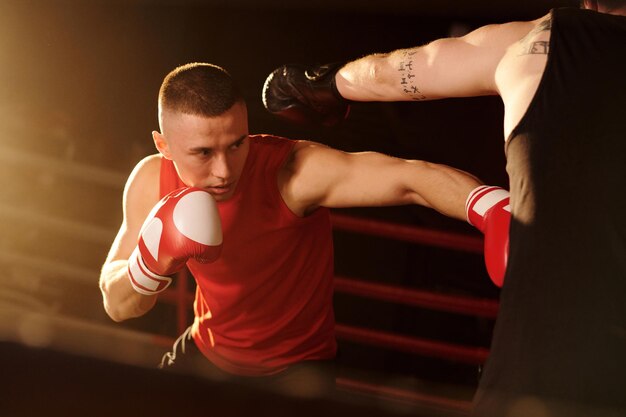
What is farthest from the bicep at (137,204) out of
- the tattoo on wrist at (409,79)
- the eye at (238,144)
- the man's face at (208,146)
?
the tattoo on wrist at (409,79)

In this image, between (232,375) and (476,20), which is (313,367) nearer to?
(232,375)

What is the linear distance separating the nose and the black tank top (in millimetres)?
665

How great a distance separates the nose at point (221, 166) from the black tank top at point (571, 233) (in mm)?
665

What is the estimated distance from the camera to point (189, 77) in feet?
4.80

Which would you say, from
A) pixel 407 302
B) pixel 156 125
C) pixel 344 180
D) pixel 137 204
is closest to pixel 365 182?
pixel 344 180

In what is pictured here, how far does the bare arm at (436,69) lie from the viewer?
50.1 inches

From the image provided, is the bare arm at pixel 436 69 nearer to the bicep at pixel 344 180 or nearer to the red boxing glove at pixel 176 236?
→ the bicep at pixel 344 180

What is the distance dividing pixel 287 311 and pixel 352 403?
1.31 feet

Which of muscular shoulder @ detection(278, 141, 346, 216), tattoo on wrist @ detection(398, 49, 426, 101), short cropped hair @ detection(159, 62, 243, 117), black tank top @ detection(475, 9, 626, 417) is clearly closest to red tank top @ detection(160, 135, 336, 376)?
muscular shoulder @ detection(278, 141, 346, 216)

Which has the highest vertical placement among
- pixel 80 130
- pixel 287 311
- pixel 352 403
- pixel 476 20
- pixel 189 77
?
pixel 476 20

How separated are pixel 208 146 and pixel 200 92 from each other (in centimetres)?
12

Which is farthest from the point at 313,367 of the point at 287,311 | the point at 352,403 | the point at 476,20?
the point at 476,20

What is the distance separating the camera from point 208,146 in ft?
4.75

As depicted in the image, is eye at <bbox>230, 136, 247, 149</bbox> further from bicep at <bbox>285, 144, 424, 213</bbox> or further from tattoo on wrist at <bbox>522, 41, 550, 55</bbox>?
tattoo on wrist at <bbox>522, 41, 550, 55</bbox>
